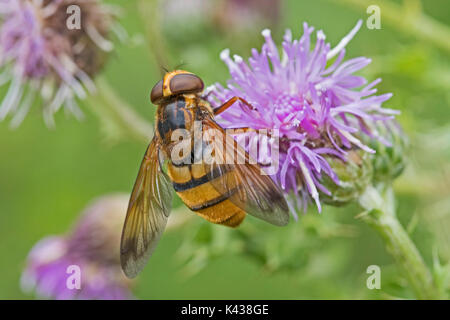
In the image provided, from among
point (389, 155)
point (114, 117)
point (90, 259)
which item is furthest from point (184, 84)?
point (90, 259)

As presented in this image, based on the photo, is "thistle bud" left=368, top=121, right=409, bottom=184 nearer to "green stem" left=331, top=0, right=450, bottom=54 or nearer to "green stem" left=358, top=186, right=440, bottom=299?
"green stem" left=358, top=186, right=440, bottom=299

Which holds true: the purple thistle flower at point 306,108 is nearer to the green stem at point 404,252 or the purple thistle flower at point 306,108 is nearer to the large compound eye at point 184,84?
the large compound eye at point 184,84

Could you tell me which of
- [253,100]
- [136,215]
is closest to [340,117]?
[253,100]

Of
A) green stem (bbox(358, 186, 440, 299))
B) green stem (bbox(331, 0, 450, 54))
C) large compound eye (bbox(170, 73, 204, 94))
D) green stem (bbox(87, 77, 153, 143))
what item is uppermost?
green stem (bbox(331, 0, 450, 54))

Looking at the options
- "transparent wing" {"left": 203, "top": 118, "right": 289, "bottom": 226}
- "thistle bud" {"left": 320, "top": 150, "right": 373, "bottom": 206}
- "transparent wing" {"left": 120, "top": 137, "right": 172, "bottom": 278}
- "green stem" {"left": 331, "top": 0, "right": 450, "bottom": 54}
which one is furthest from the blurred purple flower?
"green stem" {"left": 331, "top": 0, "right": 450, "bottom": 54}

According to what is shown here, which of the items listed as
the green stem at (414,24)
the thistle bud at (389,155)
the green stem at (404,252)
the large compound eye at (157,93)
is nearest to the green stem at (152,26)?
the large compound eye at (157,93)

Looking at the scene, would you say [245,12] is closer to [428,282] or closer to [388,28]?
[388,28]

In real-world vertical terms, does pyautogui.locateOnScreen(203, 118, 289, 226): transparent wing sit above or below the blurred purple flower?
below
